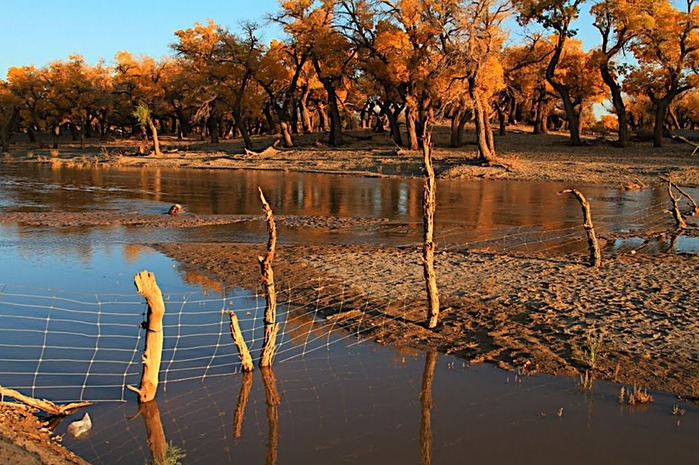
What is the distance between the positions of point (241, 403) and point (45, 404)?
1999 millimetres

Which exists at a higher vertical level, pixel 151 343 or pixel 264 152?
pixel 264 152

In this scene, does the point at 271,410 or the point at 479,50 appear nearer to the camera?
the point at 271,410

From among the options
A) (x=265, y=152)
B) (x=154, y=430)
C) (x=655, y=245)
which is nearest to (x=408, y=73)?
(x=265, y=152)

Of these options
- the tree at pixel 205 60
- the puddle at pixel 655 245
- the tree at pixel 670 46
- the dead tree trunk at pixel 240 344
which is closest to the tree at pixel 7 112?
the tree at pixel 205 60

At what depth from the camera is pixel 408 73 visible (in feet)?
141

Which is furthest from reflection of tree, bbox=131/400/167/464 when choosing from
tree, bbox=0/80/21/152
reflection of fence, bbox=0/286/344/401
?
tree, bbox=0/80/21/152

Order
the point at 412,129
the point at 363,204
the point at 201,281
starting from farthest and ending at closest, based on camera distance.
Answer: the point at 412,129 < the point at 363,204 < the point at 201,281

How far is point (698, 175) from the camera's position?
32.8 m

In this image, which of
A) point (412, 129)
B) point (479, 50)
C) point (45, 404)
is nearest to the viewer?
point (45, 404)

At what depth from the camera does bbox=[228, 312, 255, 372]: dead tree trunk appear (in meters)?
7.97

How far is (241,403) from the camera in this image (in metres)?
7.76

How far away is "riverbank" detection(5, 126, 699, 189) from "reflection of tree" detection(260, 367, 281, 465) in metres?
26.5

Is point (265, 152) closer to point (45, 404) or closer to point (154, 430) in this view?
point (45, 404)

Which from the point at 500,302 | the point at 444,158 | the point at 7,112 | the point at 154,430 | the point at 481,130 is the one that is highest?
the point at 7,112
